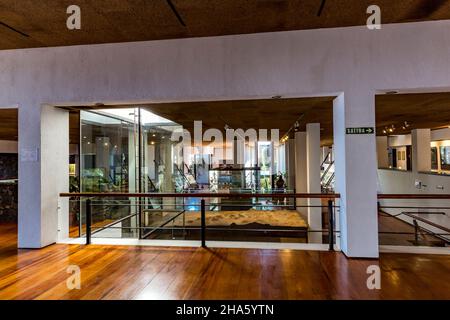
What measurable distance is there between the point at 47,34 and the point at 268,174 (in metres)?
8.35

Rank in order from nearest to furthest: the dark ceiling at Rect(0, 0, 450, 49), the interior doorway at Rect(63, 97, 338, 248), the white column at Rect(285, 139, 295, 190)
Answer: the dark ceiling at Rect(0, 0, 450, 49) < the interior doorway at Rect(63, 97, 338, 248) < the white column at Rect(285, 139, 295, 190)

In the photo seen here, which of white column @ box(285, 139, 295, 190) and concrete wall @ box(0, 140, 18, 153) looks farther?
concrete wall @ box(0, 140, 18, 153)

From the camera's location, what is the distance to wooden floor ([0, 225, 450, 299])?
8.07ft

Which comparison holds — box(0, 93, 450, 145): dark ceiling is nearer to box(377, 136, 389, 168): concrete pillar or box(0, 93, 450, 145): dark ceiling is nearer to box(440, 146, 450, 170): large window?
box(440, 146, 450, 170): large window

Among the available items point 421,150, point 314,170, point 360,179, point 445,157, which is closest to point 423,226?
point 421,150

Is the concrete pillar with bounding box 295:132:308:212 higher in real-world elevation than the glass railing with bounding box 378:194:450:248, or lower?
higher

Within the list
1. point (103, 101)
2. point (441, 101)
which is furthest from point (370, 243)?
point (103, 101)

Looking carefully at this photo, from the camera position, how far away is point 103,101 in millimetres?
3676

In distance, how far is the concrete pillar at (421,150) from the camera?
7523mm

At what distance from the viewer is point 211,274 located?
9.36ft

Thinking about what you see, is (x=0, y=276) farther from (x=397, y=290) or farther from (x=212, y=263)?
(x=397, y=290)

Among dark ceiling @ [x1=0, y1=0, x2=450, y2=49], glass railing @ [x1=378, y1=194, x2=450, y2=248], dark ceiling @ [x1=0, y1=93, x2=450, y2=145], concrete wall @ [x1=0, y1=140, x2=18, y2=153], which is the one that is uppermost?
dark ceiling @ [x1=0, y1=0, x2=450, y2=49]

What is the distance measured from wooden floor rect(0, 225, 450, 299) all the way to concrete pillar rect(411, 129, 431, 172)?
5195mm

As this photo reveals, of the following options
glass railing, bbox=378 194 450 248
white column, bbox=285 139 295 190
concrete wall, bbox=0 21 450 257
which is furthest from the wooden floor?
white column, bbox=285 139 295 190
